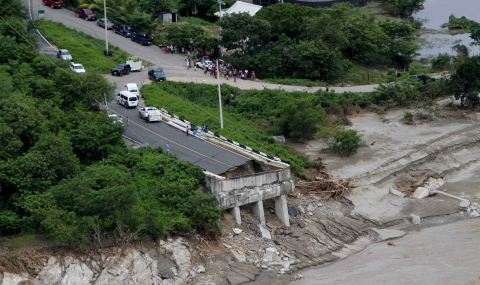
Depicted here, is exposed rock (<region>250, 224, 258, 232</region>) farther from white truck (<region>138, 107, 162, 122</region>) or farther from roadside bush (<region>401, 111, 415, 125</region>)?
roadside bush (<region>401, 111, 415, 125</region>)

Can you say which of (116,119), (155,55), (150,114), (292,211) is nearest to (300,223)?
(292,211)

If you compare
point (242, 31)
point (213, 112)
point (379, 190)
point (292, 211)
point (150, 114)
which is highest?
point (242, 31)

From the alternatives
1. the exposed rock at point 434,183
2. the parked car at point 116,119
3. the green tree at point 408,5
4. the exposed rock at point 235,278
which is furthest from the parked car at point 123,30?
the green tree at point 408,5

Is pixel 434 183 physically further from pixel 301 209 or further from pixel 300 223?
pixel 300 223

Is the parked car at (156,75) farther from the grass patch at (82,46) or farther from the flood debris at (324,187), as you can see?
the flood debris at (324,187)

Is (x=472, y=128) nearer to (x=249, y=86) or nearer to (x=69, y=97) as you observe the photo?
(x=249, y=86)

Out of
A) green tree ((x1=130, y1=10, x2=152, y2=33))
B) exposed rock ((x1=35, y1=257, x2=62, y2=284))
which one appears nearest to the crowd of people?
green tree ((x1=130, y1=10, x2=152, y2=33))
